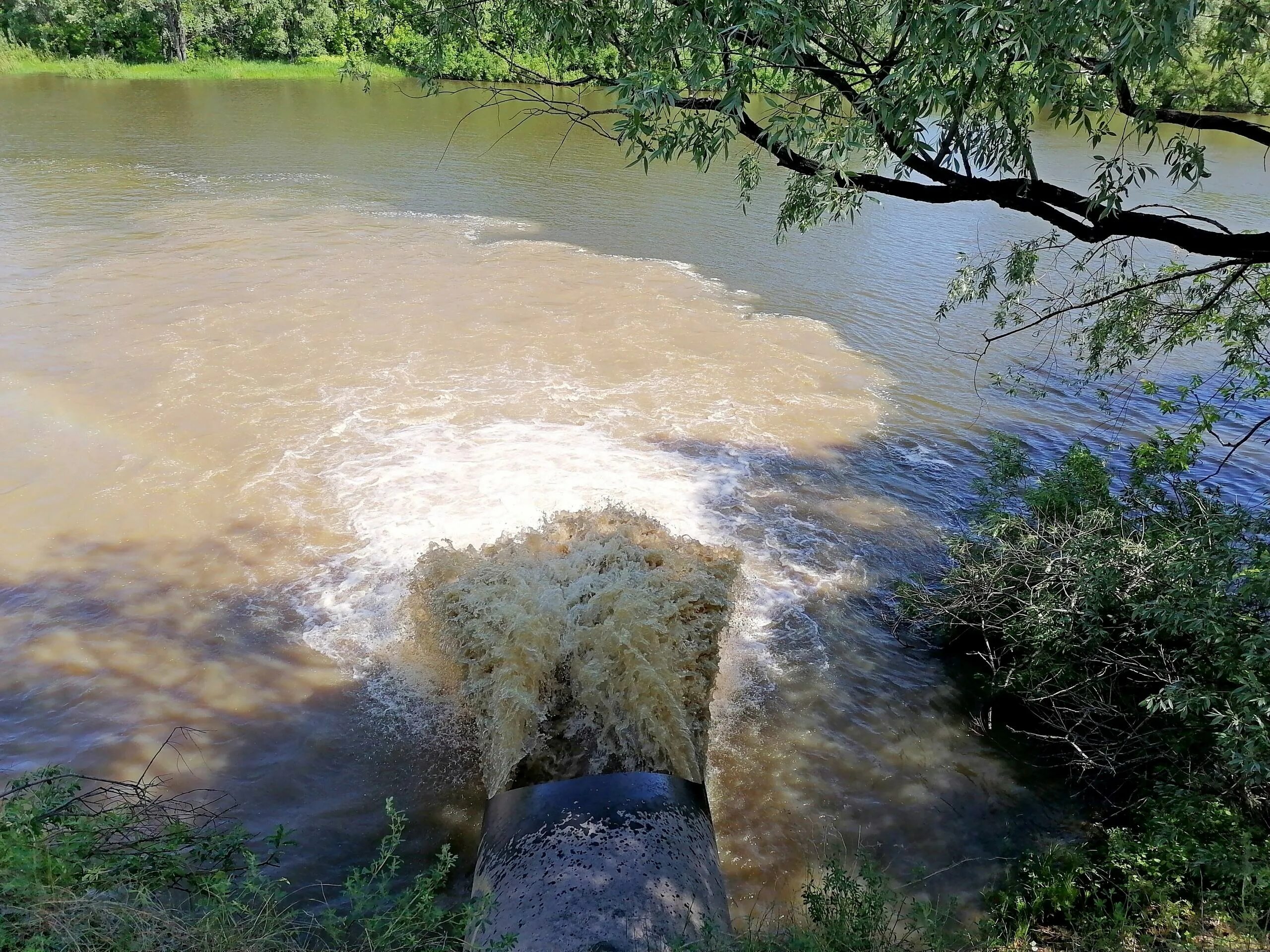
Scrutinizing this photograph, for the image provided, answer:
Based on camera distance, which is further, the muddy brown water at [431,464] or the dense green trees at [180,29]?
the dense green trees at [180,29]

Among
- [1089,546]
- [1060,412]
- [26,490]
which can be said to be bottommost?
[26,490]

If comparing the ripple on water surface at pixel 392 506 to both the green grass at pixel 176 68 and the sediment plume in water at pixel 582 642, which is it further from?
the green grass at pixel 176 68

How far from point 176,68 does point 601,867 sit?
47426mm

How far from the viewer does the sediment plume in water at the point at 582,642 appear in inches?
198

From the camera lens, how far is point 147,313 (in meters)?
12.6

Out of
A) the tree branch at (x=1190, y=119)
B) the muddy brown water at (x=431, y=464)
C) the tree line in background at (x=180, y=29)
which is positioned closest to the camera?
the tree branch at (x=1190, y=119)

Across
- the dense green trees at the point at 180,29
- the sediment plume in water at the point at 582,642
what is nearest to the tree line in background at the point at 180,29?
the dense green trees at the point at 180,29

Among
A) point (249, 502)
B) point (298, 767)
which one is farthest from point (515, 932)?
point (249, 502)

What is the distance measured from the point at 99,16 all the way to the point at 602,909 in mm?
51238

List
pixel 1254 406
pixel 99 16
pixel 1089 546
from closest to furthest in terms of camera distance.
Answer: pixel 1089 546
pixel 1254 406
pixel 99 16

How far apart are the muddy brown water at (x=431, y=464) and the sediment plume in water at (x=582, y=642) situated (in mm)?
670

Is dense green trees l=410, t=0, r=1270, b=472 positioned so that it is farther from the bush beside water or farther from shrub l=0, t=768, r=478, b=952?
shrub l=0, t=768, r=478, b=952

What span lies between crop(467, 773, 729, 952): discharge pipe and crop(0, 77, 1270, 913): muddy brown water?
2.82 ft

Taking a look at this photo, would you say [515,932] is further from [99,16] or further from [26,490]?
[99,16]
